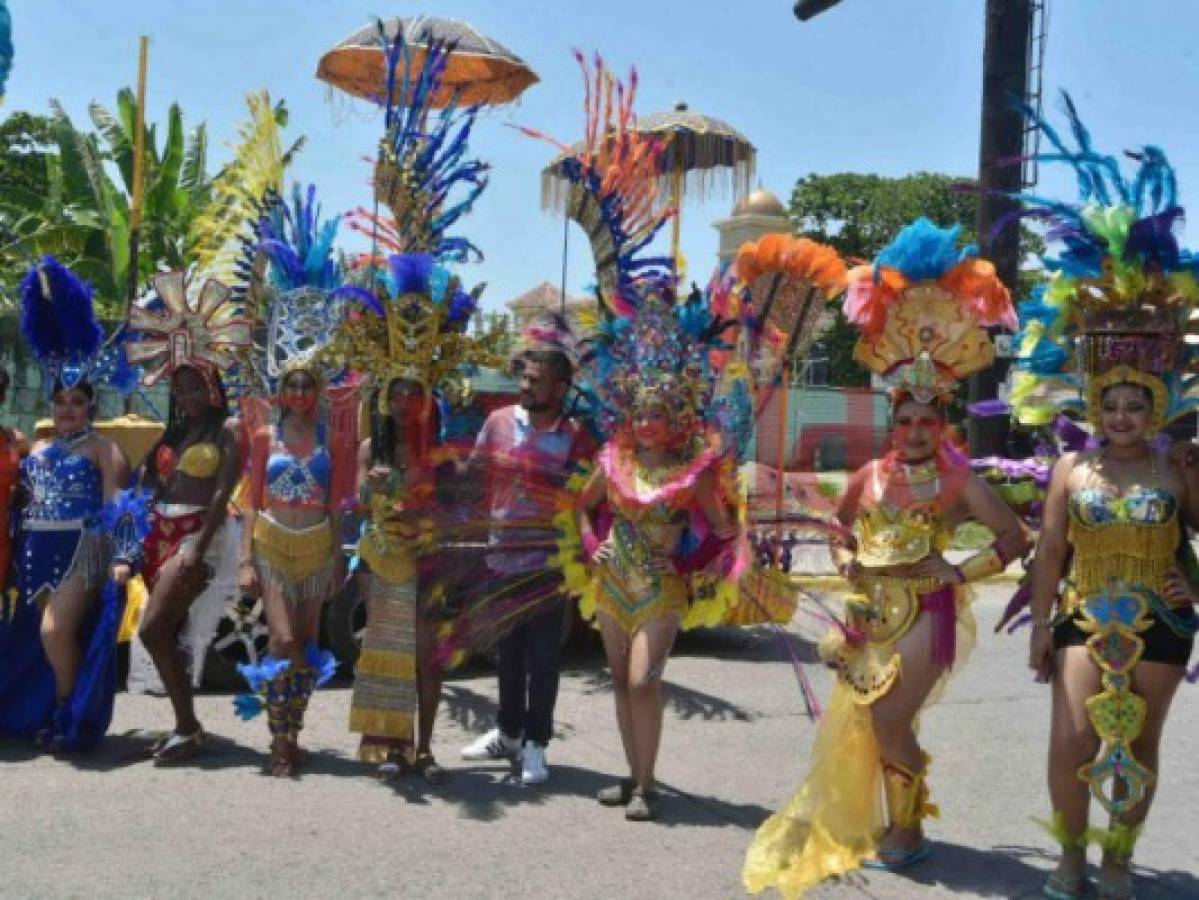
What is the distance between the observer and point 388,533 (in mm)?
5523

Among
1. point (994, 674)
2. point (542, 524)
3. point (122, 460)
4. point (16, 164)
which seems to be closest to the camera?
point (542, 524)

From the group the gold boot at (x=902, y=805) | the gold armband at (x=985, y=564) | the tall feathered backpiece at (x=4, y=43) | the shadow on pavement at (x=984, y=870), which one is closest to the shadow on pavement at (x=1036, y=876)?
the shadow on pavement at (x=984, y=870)

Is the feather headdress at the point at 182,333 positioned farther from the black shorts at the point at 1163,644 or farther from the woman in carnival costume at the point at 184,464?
the black shorts at the point at 1163,644

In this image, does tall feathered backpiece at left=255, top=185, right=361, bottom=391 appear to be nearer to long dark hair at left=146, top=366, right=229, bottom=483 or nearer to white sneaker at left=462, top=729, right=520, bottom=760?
long dark hair at left=146, top=366, right=229, bottom=483

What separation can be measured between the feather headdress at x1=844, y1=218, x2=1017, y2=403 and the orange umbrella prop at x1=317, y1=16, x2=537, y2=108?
6336 millimetres


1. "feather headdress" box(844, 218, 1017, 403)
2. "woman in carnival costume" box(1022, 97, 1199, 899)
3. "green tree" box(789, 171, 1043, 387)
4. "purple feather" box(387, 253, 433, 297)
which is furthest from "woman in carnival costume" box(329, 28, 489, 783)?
"green tree" box(789, 171, 1043, 387)

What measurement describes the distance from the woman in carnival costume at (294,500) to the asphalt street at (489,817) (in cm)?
37

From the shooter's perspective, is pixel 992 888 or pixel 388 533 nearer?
pixel 992 888

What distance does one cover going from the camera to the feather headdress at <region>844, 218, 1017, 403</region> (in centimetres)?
456

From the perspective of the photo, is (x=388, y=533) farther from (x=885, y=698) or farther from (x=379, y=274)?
(x=885, y=698)

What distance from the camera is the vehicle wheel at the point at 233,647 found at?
7.09 m

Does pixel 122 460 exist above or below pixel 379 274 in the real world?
below

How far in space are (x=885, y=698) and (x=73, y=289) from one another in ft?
13.1

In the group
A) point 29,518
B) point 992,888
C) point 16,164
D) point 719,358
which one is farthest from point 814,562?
point 16,164
